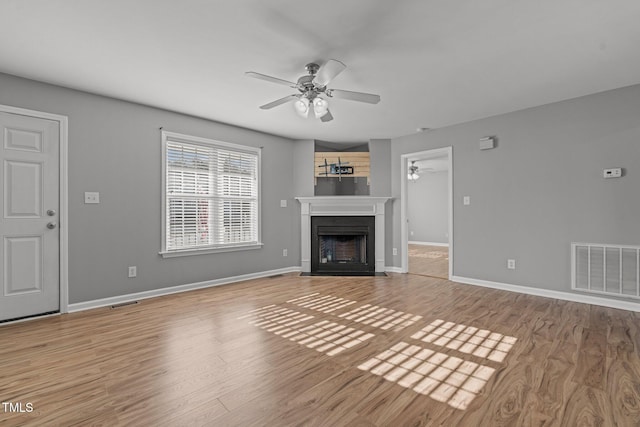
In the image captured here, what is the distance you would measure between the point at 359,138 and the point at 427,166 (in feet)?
14.0

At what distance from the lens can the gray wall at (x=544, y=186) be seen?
138 inches

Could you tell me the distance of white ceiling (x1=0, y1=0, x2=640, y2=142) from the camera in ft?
6.98

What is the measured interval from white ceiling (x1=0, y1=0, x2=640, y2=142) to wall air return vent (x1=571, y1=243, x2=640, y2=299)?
72.5 inches

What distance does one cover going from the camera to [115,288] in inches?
146

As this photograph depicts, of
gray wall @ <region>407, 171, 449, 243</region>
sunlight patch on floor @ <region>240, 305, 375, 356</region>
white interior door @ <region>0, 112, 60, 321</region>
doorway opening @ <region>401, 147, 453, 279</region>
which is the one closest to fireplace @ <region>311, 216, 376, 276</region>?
sunlight patch on floor @ <region>240, 305, 375, 356</region>

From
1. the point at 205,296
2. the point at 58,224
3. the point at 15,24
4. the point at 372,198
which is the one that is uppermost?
the point at 15,24

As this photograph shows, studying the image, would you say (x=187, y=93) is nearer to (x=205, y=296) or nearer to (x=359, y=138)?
(x=205, y=296)

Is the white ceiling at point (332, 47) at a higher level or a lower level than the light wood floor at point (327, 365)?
higher

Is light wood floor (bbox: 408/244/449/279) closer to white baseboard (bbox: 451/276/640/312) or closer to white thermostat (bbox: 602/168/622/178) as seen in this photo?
white baseboard (bbox: 451/276/640/312)

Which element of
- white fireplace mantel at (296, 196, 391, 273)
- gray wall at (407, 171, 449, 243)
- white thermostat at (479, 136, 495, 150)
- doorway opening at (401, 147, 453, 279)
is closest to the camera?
white thermostat at (479, 136, 495, 150)

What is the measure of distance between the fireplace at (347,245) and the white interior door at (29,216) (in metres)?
3.61

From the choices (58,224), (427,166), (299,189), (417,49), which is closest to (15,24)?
(58,224)

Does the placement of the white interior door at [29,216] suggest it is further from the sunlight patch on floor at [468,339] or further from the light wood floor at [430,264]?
the light wood floor at [430,264]

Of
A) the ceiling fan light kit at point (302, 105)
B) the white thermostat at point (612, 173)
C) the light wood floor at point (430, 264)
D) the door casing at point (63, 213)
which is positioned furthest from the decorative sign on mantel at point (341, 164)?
the door casing at point (63, 213)
